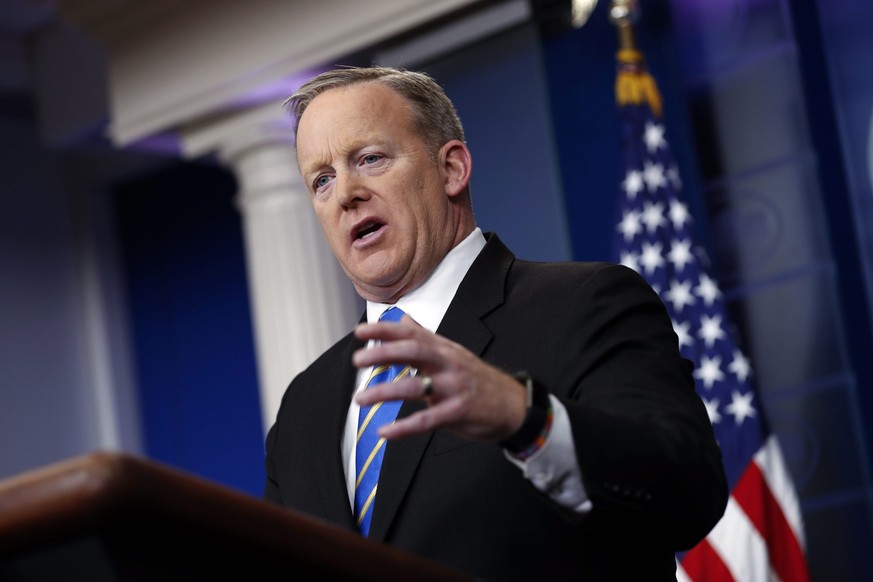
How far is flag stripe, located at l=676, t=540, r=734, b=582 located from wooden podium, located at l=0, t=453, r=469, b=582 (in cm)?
261

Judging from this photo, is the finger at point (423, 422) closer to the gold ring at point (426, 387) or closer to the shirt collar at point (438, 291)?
the gold ring at point (426, 387)

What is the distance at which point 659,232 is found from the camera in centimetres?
371

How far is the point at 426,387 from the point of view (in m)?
1.00

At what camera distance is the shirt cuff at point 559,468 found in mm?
1123

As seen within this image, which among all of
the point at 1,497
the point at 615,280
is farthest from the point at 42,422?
the point at 1,497

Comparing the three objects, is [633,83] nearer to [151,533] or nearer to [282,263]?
[282,263]

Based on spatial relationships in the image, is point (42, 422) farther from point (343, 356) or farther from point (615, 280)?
point (615, 280)

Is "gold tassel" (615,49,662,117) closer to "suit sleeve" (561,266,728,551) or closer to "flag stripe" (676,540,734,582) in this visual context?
"flag stripe" (676,540,734,582)

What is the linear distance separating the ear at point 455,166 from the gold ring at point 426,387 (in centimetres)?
85

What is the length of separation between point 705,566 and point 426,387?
8.35ft

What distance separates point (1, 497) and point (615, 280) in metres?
0.88

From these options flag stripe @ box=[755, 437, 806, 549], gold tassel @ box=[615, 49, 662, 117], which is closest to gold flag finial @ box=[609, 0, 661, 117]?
gold tassel @ box=[615, 49, 662, 117]

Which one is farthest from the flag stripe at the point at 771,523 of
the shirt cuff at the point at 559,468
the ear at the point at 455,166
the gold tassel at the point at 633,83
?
the shirt cuff at the point at 559,468

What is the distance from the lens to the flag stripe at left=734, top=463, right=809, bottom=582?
3363 mm
